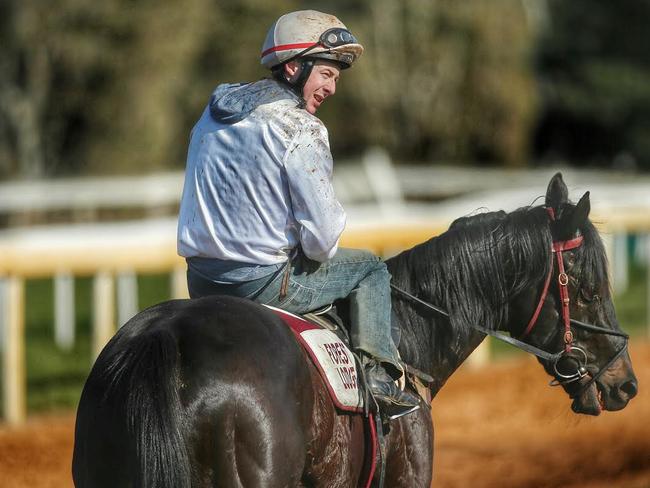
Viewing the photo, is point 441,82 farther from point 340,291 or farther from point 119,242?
point 340,291

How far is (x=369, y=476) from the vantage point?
4332 millimetres

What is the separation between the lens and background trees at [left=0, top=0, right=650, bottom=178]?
2414 cm

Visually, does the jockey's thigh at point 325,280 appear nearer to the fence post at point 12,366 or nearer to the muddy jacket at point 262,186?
the muddy jacket at point 262,186

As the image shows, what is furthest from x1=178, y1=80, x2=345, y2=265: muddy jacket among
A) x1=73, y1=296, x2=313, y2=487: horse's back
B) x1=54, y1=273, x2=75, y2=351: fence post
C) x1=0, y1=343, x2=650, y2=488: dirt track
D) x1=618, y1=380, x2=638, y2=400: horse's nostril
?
x1=54, y1=273, x2=75, y2=351: fence post

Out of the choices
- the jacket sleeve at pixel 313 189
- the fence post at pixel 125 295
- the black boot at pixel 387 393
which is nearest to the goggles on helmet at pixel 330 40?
the jacket sleeve at pixel 313 189

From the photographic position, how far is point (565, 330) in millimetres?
4801

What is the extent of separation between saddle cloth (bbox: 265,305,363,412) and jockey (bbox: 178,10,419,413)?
0.38ft

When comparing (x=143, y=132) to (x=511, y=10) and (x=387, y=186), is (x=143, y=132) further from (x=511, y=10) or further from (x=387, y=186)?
(x=511, y=10)

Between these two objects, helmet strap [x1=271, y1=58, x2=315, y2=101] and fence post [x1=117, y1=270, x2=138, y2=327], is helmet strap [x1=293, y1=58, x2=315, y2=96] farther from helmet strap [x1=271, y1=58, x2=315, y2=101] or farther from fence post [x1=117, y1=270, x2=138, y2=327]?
fence post [x1=117, y1=270, x2=138, y2=327]

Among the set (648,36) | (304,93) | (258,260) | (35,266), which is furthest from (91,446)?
→ (648,36)

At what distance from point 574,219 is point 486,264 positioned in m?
0.39

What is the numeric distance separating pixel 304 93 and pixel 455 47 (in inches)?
1096

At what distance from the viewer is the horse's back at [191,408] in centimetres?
349

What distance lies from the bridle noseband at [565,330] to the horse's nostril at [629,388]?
0.39 feet
